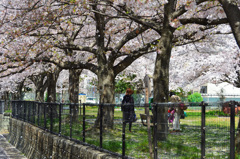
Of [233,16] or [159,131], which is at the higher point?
[233,16]

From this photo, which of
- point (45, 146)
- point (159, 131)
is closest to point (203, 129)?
point (159, 131)

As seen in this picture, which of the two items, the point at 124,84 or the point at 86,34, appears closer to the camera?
the point at 86,34

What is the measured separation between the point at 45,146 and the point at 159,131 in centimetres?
679

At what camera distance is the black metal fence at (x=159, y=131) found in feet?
17.1

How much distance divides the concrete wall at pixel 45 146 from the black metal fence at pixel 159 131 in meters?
0.24

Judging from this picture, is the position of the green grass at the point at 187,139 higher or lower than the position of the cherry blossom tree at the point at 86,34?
lower

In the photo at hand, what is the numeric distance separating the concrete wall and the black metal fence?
9.3 inches

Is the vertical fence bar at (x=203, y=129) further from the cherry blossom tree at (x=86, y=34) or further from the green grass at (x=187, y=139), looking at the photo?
the cherry blossom tree at (x=86, y=34)

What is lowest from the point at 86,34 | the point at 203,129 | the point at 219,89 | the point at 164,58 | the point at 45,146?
the point at 45,146

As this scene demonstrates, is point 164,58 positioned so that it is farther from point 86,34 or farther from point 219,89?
point 219,89

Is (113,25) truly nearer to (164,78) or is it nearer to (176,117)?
(164,78)

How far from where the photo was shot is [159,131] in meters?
6.39

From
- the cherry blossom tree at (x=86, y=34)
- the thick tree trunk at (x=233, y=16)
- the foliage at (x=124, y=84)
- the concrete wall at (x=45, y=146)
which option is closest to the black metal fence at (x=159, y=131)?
the concrete wall at (x=45, y=146)

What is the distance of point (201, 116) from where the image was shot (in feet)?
17.7
